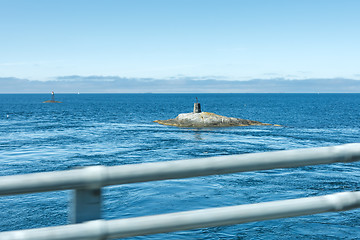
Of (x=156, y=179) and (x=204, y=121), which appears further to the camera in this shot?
(x=204, y=121)

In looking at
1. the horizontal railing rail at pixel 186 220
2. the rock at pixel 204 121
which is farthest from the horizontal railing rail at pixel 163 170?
the rock at pixel 204 121

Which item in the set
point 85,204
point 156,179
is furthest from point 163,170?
point 85,204

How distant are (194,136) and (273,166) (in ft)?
136

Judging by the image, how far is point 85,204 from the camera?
190 cm

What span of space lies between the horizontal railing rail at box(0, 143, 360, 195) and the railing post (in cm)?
6

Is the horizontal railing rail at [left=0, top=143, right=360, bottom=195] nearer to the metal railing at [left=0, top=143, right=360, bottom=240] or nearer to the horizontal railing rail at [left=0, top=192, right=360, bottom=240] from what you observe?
the metal railing at [left=0, top=143, right=360, bottom=240]

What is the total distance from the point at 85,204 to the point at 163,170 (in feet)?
1.44

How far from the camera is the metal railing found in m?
1.78

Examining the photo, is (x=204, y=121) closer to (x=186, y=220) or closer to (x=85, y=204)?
(x=186, y=220)

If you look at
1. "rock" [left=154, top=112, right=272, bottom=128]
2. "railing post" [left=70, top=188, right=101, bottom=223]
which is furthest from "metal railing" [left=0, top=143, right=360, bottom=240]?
"rock" [left=154, top=112, right=272, bottom=128]

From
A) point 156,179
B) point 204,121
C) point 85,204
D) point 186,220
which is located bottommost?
point 204,121

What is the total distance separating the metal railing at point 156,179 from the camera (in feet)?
5.83

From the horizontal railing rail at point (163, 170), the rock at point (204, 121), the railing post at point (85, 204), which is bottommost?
the rock at point (204, 121)

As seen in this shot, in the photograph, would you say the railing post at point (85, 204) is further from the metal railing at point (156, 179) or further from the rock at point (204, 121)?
the rock at point (204, 121)
